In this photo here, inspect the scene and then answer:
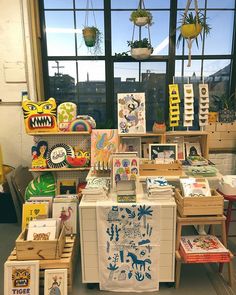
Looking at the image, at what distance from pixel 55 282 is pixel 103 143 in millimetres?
1628

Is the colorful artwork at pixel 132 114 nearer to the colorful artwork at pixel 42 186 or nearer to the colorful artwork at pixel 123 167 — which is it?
the colorful artwork at pixel 123 167

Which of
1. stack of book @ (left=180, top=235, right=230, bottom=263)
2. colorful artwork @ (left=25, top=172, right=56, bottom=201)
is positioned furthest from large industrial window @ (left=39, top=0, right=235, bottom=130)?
stack of book @ (left=180, top=235, right=230, bottom=263)

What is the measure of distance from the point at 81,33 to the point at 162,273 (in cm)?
301

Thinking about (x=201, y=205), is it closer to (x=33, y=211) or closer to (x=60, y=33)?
(x=33, y=211)

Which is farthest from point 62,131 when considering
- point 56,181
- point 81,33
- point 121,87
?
point 81,33

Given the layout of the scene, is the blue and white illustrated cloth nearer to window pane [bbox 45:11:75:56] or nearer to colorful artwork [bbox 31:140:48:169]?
colorful artwork [bbox 31:140:48:169]

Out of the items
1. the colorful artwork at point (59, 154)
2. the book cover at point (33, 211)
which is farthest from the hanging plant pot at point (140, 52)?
the book cover at point (33, 211)

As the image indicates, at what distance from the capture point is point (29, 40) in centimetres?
349

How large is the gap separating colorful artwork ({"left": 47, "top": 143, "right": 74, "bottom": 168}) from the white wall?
56 centimetres

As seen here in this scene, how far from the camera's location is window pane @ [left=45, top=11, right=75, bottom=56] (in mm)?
3678

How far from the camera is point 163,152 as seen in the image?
298cm

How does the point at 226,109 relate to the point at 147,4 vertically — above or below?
below

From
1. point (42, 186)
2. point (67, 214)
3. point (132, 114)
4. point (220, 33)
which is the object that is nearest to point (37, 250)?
point (67, 214)

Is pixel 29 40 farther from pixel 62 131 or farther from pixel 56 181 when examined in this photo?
pixel 56 181
